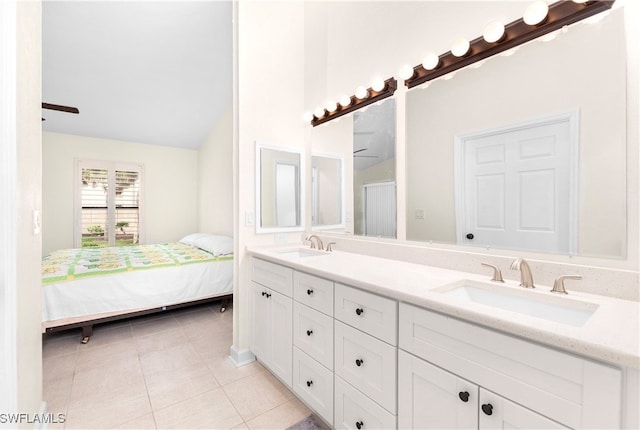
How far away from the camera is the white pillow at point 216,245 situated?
3.42 m

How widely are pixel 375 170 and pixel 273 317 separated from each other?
1253mm

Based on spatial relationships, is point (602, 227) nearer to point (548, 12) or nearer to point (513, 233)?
point (513, 233)

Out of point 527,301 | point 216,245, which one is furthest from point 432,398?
point 216,245

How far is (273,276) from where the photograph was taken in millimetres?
1921

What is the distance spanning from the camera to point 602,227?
1103 mm

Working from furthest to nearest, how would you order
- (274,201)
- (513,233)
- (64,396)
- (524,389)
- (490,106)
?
(274,201) < (64,396) < (490,106) < (513,233) < (524,389)

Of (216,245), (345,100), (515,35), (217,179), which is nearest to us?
(515,35)

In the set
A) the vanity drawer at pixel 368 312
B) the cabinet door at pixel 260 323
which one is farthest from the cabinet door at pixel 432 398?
the cabinet door at pixel 260 323

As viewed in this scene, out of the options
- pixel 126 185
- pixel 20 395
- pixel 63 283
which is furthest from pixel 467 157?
pixel 126 185

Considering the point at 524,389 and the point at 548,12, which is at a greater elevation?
the point at 548,12

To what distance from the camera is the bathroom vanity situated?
28.2 inches

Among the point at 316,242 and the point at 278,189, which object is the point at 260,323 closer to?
the point at 316,242

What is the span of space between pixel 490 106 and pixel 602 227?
720mm

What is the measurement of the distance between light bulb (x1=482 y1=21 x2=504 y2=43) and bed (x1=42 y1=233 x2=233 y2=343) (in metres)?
3.07
